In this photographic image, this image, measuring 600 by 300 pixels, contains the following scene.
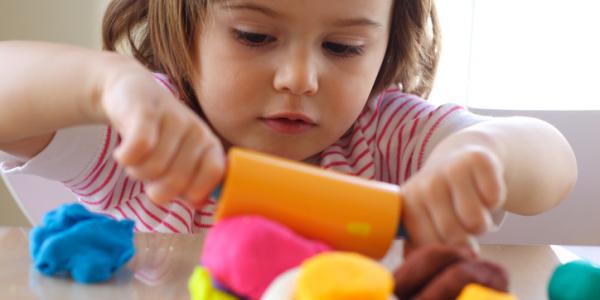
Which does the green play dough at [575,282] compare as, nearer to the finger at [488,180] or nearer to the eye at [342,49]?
the finger at [488,180]

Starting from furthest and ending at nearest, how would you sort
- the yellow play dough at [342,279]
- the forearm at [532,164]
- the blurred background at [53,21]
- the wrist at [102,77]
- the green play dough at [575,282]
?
the blurred background at [53,21] → the forearm at [532,164] → the wrist at [102,77] → the green play dough at [575,282] → the yellow play dough at [342,279]

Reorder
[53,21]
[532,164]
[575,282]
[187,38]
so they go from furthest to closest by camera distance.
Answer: [53,21], [187,38], [532,164], [575,282]

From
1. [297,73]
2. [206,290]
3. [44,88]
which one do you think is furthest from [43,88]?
[206,290]

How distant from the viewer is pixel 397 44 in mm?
880

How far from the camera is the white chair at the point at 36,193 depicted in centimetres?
81

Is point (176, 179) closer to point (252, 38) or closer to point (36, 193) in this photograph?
point (252, 38)

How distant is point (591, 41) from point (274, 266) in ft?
4.93

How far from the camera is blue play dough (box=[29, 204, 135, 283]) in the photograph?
454 mm

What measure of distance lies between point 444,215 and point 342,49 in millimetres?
350

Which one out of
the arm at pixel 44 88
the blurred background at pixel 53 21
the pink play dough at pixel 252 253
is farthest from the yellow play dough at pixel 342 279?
the blurred background at pixel 53 21

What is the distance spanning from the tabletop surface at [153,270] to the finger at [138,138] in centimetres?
11

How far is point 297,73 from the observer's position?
0.67 metres

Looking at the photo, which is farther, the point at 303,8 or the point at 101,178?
the point at 101,178

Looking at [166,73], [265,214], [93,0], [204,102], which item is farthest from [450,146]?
[93,0]
